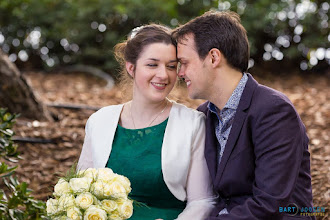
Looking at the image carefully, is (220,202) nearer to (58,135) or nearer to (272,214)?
(272,214)

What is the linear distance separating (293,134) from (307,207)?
464mm

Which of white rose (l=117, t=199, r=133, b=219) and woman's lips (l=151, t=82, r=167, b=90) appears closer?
white rose (l=117, t=199, r=133, b=219)

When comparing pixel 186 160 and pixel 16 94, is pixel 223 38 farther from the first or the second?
pixel 16 94

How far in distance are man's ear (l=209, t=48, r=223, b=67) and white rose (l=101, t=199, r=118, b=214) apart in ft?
3.20

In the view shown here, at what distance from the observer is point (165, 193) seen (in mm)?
2855

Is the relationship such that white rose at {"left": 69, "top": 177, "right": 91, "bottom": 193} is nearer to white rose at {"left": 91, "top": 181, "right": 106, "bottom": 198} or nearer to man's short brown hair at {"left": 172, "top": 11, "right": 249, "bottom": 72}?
white rose at {"left": 91, "top": 181, "right": 106, "bottom": 198}

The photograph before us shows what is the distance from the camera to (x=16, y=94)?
464 cm

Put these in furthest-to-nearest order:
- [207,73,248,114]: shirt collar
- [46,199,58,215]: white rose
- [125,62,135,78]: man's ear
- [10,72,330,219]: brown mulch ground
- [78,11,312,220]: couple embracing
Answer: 1. [10,72,330,219]: brown mulch ground
2. [125,62,135,78]: man's ear
3. [207,73,248,114]: shirt collar
4. [78,11,312,220]: couple embracing
5. [46,199,58,215]: white rose

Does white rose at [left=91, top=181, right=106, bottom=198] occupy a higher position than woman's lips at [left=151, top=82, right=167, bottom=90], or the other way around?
woman's lips at [left=151, top=82, right=167, bottom=90]

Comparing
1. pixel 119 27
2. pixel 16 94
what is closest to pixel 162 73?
pixel 16 94

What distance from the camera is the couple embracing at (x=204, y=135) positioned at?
8.00 feet

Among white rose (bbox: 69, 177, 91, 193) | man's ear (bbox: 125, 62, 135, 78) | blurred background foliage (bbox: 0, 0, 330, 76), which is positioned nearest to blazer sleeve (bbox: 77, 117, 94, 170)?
man's ear (bbox: 125, 62, 135, 78)

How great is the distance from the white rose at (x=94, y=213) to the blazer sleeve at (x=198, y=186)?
2.03 ft

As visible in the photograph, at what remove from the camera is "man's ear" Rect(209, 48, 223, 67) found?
2701mm
